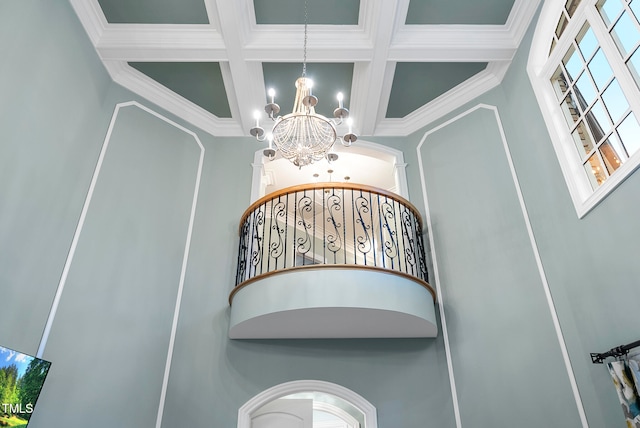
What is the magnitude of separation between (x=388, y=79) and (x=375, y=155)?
112 cm

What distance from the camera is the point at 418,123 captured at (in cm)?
586

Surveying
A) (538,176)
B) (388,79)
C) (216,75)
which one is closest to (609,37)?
(538,176)

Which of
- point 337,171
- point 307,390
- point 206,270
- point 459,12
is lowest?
point 307,390

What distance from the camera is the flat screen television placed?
8.30ft

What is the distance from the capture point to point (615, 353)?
112 inches

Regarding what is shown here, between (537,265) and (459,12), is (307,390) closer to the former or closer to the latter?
(537,265)

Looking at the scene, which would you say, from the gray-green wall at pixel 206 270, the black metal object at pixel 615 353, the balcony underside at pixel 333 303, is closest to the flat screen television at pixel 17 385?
the gray-green wall at pixel 206 270

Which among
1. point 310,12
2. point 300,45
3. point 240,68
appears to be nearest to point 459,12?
point 310,12

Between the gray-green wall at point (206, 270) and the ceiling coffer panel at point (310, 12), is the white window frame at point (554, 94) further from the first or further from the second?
the ceiling coffer panel at point (310, 12)

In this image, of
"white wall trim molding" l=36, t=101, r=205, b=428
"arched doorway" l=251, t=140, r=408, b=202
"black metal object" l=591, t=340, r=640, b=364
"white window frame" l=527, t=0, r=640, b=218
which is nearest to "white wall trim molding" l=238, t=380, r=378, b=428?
"white wall trim molding" l=36, t=101, r=205, b=428

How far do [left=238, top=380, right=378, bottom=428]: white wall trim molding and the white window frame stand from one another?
267 centimetres

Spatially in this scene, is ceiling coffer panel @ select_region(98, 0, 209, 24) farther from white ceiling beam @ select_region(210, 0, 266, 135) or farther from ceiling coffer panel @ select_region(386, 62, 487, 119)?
ceiling coffer panel @ select_region(386, 62, 487, 119)

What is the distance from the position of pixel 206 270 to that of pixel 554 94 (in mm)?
4084

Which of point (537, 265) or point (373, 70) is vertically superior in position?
point (373, 70)
